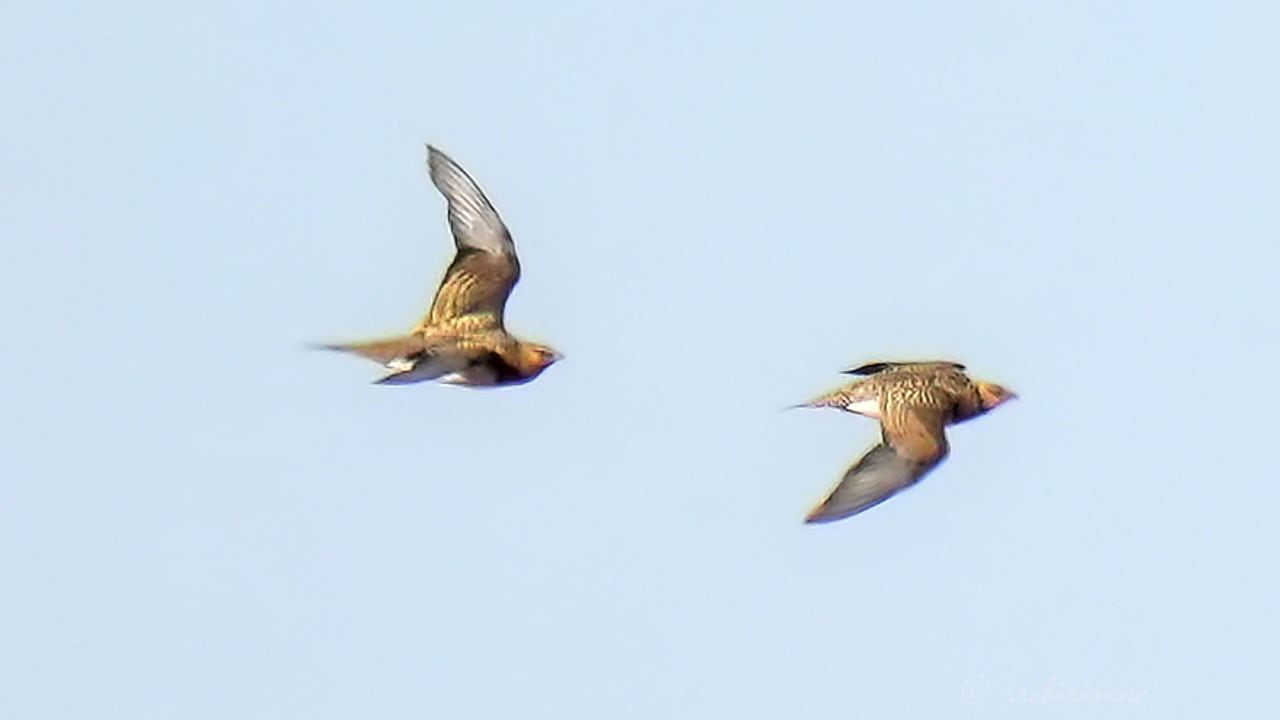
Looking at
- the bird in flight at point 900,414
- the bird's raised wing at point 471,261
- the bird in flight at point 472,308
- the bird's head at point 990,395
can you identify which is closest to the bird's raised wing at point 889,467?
the bird in flight at point 900,414

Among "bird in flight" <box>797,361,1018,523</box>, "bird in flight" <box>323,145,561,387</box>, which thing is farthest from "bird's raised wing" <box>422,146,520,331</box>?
"bird in flight" <box>797,361,1018,523</box>

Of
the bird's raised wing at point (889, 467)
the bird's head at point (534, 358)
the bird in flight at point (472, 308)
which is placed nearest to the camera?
the bird's raised wing at point (889, 467)

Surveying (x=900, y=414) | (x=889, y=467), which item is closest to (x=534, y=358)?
(x=900, y=414)

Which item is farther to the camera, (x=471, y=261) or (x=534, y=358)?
A: (x=471, y=261)

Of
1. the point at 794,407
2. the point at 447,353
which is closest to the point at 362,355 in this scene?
the point at 447,353

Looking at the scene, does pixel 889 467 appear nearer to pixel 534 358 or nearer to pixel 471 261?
pixel 534 358

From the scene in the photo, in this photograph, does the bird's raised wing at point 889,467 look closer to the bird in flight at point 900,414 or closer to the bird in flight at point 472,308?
the bird in flight at point 900,414

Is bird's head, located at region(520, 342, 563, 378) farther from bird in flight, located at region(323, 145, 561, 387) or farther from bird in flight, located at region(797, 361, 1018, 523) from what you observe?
bird in flight, located at region(797, 361, 1018, 523)
